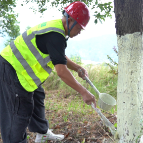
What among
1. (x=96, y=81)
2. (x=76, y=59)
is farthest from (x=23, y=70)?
(x=76, y=59)

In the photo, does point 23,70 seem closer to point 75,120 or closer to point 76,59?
point 75,120

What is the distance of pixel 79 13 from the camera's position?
1.79 meters

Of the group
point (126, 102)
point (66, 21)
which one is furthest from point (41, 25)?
point (126, 102)

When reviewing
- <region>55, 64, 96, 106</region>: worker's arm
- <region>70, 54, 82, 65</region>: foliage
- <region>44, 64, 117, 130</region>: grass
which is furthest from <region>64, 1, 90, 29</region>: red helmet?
<region>70, 54, 82, 65</region>: foliage

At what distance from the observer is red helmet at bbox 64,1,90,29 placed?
1.78 m

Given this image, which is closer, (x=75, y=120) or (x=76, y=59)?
(x=75, y=120)

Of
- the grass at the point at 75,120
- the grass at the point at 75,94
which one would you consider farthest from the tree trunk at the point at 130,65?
the grass at the point at 75,94

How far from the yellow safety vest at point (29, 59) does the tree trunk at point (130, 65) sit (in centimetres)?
64

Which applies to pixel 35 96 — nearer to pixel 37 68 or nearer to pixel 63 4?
pixel 37 68

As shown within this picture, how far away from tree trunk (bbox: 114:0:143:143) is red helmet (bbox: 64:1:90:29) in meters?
0.35

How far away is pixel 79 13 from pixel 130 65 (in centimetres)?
79

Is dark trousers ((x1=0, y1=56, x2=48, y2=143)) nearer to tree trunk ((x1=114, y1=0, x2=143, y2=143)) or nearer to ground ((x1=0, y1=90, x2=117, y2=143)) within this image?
ground ((x1=0, y1=90, x2=117, y2=143))

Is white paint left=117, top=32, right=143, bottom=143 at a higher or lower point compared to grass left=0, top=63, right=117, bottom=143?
higher

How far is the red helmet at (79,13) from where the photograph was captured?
178 centimetres
